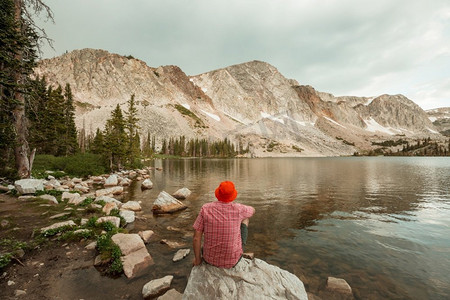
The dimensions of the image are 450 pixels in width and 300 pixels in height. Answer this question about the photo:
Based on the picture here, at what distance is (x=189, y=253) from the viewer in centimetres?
852

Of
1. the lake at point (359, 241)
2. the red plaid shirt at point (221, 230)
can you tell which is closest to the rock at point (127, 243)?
the lake at point (359, 241)

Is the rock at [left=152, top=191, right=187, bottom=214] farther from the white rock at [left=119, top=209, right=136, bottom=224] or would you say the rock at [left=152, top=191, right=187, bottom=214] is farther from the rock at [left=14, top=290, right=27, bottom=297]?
the rock at [left=14, top=290, right=27, bottom=297]

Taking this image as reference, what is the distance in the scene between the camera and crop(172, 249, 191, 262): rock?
26.2 ft

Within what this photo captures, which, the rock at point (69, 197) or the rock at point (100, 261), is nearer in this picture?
the rock at point (100, 261)

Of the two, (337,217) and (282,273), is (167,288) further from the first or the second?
(337,217)

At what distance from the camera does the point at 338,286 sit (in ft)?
21.7

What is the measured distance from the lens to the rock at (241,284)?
4039 millimetres

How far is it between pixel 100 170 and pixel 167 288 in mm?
30310

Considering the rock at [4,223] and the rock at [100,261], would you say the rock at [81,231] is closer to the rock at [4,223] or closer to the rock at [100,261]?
the rock at [100,261]

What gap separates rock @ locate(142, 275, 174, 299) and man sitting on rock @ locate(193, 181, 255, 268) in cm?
248

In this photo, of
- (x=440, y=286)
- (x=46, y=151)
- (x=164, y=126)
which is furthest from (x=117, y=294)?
(x=164, y=126)

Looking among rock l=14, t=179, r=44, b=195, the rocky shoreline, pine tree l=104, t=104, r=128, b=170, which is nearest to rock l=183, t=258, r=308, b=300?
the rocky shoreline

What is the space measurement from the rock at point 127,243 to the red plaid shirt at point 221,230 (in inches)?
184

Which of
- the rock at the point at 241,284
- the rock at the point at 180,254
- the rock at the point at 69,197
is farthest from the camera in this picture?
the rock at the point at 69,197
